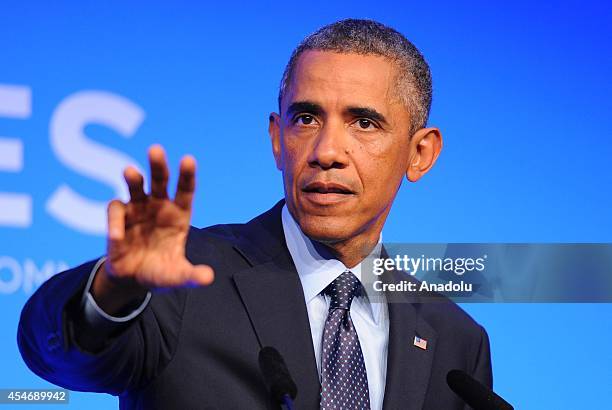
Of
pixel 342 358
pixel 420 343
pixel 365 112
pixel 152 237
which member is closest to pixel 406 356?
pixel 420 343

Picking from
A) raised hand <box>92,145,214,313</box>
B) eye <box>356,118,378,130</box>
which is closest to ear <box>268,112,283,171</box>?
eye <box>356,118,378,130</box>

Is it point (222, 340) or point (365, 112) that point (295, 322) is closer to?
point (222, 340)

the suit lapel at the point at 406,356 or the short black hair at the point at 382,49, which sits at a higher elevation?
the short black hair at the point at 382,49

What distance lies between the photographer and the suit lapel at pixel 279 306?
5.49 ft

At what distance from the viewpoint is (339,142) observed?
182 centimetres

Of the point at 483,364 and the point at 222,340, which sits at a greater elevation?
the point at 483,364

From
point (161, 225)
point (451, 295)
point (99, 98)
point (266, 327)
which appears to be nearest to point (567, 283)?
point (451, 295)

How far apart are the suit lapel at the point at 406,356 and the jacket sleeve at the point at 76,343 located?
49 cm

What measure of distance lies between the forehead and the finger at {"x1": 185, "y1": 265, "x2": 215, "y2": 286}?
0.74 meters

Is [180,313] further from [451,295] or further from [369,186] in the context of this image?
[451,295]

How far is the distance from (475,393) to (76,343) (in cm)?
69
